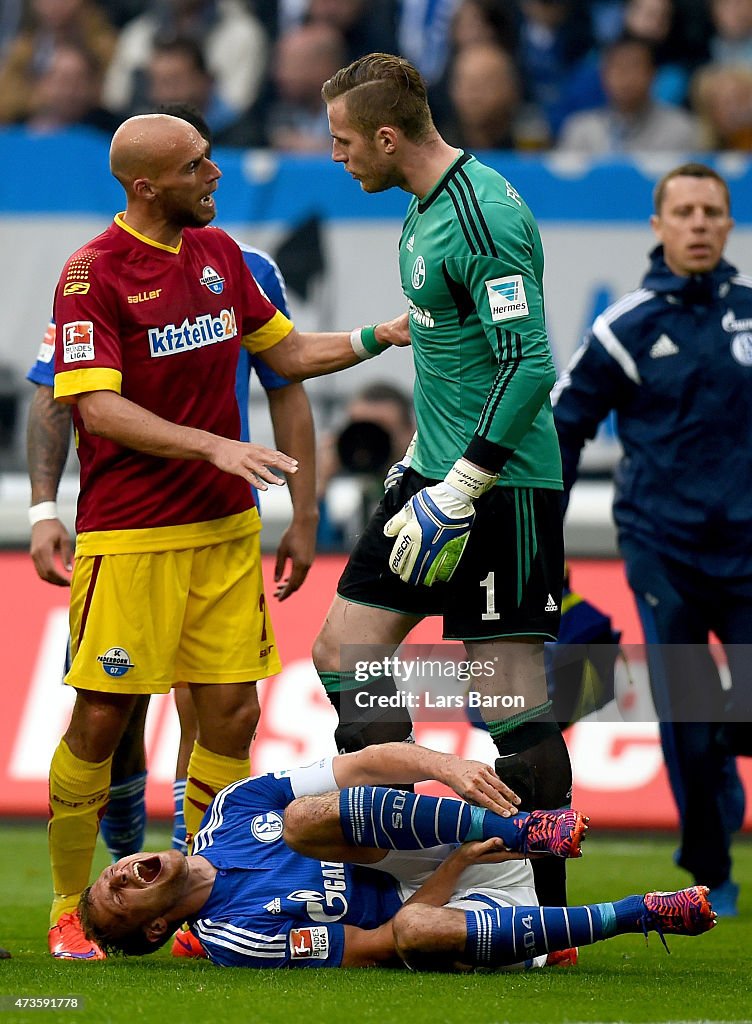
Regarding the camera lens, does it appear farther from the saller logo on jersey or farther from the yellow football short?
the saller logo on jersey

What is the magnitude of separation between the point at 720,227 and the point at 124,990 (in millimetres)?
3726

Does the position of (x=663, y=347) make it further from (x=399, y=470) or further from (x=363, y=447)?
(x=363, y=447)

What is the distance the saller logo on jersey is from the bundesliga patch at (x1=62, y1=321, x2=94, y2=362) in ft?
0.70

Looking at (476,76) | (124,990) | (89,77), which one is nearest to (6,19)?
(89,77)

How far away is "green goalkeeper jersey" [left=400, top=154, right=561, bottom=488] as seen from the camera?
4609 millimetres

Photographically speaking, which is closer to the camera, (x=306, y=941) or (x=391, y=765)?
(x=391, y=765)

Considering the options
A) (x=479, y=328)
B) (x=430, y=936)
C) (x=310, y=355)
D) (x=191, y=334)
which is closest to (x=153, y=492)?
(x=191, y=334)

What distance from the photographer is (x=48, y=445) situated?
5.61 metres

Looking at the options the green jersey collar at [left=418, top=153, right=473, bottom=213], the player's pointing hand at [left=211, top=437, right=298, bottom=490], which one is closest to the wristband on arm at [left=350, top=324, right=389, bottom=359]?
the green jersey collar at [left=418, top=153, right=473, bottom=213]

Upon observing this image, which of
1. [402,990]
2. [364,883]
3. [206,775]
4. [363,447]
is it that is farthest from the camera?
[363,447]

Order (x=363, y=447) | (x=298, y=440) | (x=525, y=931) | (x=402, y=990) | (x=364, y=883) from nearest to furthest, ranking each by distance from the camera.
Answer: (x=402, y=990), (x=525, y=931), (x=364, y=883), (x=298, y=440), (x=363, y=447)

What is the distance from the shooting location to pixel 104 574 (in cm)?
514

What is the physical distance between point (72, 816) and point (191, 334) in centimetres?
152

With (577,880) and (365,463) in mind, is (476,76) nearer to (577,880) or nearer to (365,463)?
(365,463)
